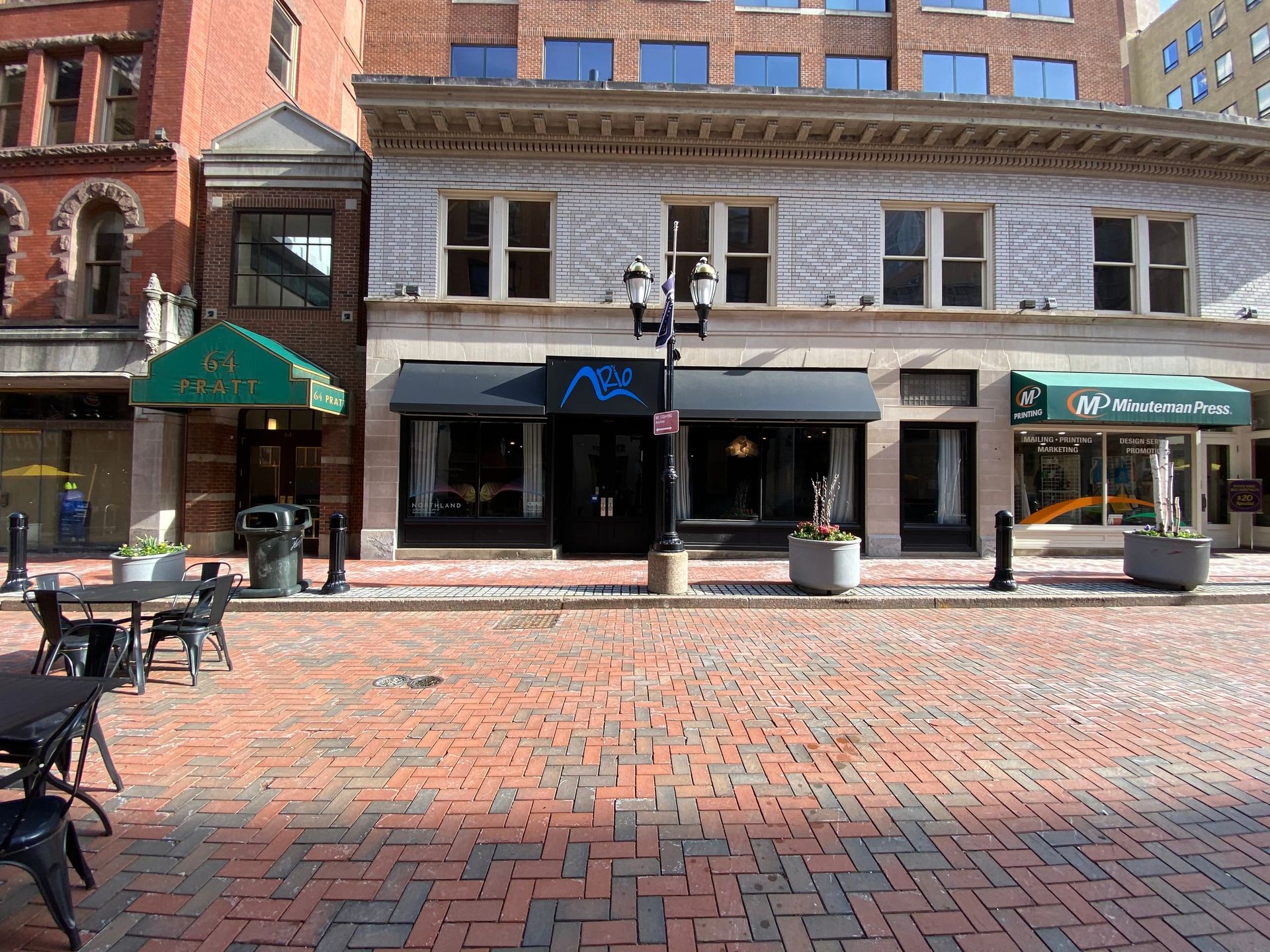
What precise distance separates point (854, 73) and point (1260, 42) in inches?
1210

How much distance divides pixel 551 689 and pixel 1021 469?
1233 centimetres

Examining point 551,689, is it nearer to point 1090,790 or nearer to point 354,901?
point 354,901

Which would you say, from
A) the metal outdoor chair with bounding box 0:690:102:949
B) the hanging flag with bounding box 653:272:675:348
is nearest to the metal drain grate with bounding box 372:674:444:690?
the metal outdoor chair with bounding box 0:690:102:949

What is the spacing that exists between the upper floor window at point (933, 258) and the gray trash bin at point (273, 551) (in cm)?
1225

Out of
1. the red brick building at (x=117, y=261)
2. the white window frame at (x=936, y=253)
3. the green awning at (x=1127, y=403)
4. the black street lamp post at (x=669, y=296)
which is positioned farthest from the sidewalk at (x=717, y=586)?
the white window frame at (x=936, y=253)

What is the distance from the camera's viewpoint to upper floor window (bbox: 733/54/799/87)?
15617 mm

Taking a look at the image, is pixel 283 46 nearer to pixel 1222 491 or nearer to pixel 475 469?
pixel 475 469

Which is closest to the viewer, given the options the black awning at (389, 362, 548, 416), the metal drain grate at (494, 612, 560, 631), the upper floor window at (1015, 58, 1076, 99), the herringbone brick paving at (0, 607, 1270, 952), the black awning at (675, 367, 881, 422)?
the herringbone brick paving at (0, 607, 1270, 952)

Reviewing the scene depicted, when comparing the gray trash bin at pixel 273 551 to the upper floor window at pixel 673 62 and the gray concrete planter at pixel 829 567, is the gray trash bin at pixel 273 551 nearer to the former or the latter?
the gray concrete planter at pixel 829 567

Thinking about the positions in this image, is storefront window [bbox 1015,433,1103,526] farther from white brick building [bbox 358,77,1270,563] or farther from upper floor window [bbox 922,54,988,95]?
upper floor window [bbox 922,54,988,95]

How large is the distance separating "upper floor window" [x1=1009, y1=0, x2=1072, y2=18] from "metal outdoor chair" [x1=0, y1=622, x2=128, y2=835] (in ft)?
77.2

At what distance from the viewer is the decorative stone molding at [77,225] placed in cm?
1244

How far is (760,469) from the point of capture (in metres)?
12.7

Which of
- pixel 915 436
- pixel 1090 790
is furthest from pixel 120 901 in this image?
pixel 915 436
